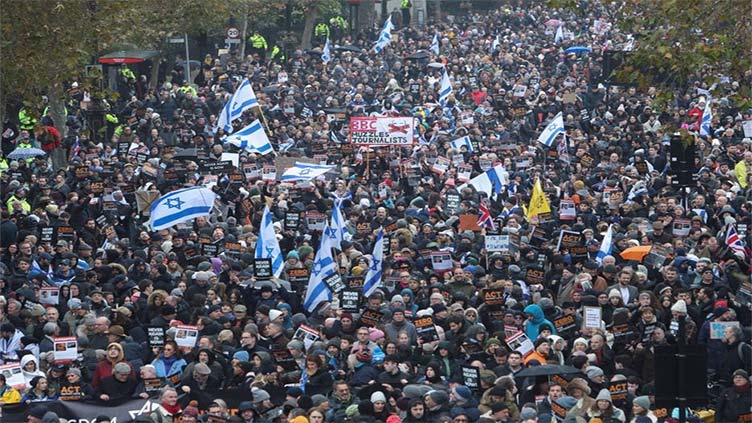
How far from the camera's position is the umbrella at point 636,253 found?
21.4 m

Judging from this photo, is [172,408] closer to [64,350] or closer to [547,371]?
[64,350]

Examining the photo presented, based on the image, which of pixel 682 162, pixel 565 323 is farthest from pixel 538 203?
pixel 565 323

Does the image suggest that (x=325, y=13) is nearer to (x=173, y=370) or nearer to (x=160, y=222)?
(x=160, y=222)

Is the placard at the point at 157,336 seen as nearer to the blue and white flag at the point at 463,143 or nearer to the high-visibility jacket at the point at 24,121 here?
the high-visibility jacket at the point at 24,121

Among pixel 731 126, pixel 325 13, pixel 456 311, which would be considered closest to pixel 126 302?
pixel 456 311

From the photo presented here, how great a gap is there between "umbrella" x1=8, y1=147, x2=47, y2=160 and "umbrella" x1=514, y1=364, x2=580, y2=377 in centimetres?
1631

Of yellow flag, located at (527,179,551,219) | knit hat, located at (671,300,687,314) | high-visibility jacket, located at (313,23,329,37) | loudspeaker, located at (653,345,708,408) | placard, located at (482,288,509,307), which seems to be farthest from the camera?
high-visibility jacket, located at (313,23,329,37)

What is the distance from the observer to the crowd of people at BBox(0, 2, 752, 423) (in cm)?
1628

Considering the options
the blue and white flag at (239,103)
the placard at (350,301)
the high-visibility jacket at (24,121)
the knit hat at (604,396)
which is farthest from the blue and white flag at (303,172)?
the knit hat at (604,396)

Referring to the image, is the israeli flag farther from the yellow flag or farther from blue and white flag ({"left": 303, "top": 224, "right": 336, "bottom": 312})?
the yellow flag

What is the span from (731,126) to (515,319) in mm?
14472

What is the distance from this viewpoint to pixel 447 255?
70.6 ft

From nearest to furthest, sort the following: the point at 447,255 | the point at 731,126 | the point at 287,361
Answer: the point at 287,361, the point at 447,255, the point at 731,126

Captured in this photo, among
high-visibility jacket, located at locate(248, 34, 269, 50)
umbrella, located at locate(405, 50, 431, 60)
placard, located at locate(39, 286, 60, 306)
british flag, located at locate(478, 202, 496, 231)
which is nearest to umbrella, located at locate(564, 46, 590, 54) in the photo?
umbrella, located at locate(405, 50, 431, 60)
